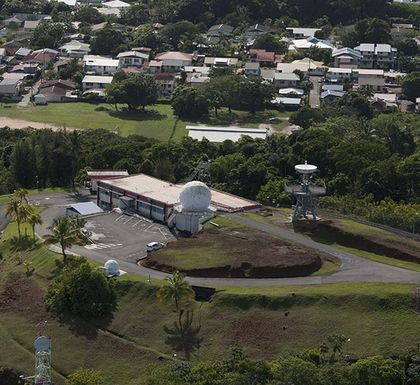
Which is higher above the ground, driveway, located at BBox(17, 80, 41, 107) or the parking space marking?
driveway, located at BBox(17, 80, 41, 107)

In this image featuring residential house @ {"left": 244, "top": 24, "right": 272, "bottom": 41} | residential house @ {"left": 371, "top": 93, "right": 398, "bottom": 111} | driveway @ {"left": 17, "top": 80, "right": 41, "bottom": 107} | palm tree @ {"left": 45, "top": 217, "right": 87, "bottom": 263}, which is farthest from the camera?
residential house @ {"left": 244, "top": 24, "right": 272, "bottom": 41}

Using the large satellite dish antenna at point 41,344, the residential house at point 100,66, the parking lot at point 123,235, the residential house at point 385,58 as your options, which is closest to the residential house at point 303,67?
the residential house at point 385,58

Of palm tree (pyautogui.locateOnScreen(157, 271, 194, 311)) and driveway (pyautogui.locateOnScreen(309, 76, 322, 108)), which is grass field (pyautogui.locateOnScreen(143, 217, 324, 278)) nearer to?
palm tree (pyautogui.locateOnScreen(157, 271, 194, 311))

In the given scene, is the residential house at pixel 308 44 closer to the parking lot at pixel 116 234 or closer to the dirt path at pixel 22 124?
the dirt path at pixel 22 124

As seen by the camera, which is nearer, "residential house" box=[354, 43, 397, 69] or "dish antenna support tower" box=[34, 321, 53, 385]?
"dish antenna support tower" box=[34, 321, 53, 385]

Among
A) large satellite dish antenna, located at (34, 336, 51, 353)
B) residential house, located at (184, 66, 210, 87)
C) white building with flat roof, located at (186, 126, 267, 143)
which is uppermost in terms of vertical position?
residential house, located at (184, 66, 210, 87)

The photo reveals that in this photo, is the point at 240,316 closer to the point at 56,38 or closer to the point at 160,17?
the point at 56,38

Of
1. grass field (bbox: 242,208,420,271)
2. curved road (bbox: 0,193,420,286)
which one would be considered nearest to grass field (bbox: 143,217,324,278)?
A: curved road (bbox: 0,193,420,286)
